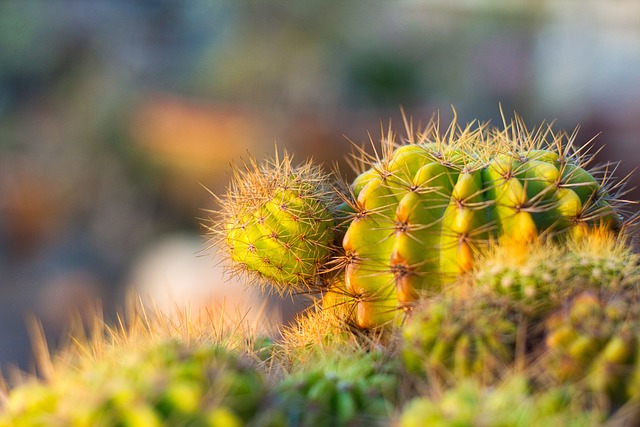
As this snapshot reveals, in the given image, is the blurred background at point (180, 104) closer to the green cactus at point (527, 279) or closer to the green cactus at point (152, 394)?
the green cactus at point (527, 279)

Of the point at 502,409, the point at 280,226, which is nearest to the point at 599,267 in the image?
the point at 502,409

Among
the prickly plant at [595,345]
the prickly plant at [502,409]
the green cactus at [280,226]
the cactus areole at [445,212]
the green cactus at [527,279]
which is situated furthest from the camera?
the green cactus at [280,226]

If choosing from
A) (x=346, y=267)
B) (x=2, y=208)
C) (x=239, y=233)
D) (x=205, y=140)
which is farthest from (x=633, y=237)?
(x=2, y=208)

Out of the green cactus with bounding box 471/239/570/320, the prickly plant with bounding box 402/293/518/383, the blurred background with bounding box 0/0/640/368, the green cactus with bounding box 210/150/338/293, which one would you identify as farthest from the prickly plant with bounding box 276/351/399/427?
the blurred background with bounding box 0/0/640/368

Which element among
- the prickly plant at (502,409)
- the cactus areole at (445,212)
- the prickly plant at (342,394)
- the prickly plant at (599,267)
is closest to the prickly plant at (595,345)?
the prickly plant at (502,409)

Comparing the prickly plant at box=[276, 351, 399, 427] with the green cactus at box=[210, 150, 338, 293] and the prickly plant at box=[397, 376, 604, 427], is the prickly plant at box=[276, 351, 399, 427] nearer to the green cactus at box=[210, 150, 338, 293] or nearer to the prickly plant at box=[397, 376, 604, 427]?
the prickly plant at box=[397, 376, 604, 427]

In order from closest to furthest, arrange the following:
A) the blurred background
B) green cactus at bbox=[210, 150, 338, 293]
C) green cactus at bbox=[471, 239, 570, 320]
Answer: green cactus at bbox=[471, 239, 570, 320]
green cactus at bbox=[210, 150, 338, 293]
the blurred background

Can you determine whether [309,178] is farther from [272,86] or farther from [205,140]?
[272,86]
